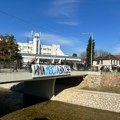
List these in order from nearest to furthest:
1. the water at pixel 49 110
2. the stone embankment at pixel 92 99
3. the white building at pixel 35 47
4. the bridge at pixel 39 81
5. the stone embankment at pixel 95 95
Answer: the bridge at pixel 39 81 → the water at pixel 49 110 → the stone embankment at pixel 92 99 → the stone embankment at pixel 95 95 → the white building at pixel 35 47

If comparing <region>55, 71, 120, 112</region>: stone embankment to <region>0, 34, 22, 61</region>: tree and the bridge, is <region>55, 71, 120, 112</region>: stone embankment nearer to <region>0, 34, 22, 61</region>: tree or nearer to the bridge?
the bridge

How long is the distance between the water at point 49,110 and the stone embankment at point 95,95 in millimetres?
1293

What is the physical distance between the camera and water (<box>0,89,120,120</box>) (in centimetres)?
3003

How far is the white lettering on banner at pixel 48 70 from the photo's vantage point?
30.9m

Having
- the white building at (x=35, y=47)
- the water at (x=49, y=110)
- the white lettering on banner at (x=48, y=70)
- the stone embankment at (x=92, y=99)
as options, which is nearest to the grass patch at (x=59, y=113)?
the water at (x=49, y=110)

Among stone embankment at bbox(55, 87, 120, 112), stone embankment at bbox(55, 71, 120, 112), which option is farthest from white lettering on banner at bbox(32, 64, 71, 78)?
stone embankment at bbox(55, 71, 120, 112)

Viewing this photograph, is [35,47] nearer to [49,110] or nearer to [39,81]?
[39,81]

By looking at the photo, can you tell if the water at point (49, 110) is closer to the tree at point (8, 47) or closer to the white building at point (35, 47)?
the tree at point (8, 47)

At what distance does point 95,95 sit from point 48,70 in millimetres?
8624

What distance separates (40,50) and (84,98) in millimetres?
95659

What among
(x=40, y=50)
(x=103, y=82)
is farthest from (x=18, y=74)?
(x=40, y=50)

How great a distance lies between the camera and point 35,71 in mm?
30734

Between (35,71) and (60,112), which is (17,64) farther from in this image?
(60,112)

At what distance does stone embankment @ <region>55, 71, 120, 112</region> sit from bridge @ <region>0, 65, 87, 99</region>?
1.59m
